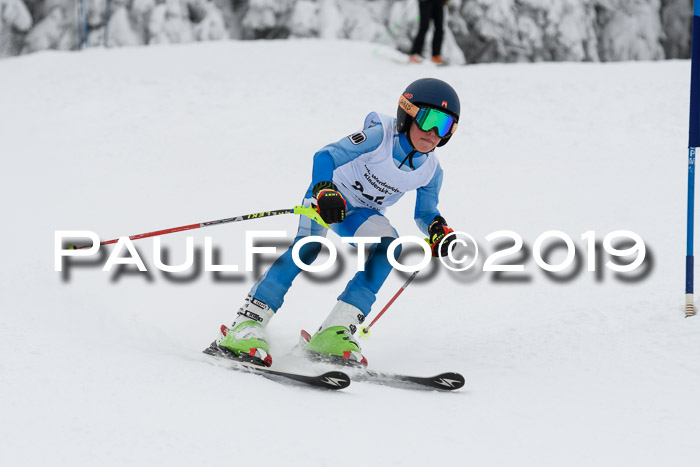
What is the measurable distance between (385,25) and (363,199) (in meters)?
12.3

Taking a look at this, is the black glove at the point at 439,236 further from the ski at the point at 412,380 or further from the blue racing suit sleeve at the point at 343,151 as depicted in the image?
the ski at the point at 412,380

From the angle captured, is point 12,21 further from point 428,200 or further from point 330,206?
point 330,206

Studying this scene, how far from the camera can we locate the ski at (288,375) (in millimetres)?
2699

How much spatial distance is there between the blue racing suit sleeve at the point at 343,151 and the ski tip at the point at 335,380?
92cm

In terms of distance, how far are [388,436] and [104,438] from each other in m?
0.85

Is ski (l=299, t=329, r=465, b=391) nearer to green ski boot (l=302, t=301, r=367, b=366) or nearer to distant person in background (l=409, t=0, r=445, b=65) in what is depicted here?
green ski boot (l=302, t=301, r=367, b=366)

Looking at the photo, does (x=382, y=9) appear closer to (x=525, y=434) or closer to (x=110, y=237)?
(x=110, y=237)

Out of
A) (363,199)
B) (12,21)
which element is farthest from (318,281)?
(12,21)

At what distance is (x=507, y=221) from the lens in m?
5.53

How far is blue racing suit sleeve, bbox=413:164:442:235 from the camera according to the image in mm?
3604

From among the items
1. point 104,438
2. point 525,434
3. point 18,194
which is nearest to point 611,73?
point 18,194

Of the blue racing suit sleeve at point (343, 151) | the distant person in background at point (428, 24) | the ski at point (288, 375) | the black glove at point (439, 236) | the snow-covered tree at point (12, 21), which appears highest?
the snow-covered tree at point (12, 21)

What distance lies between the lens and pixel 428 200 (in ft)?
11.8

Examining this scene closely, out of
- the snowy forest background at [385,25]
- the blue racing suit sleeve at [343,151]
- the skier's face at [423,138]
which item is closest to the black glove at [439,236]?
the skier's face at [423,138]
